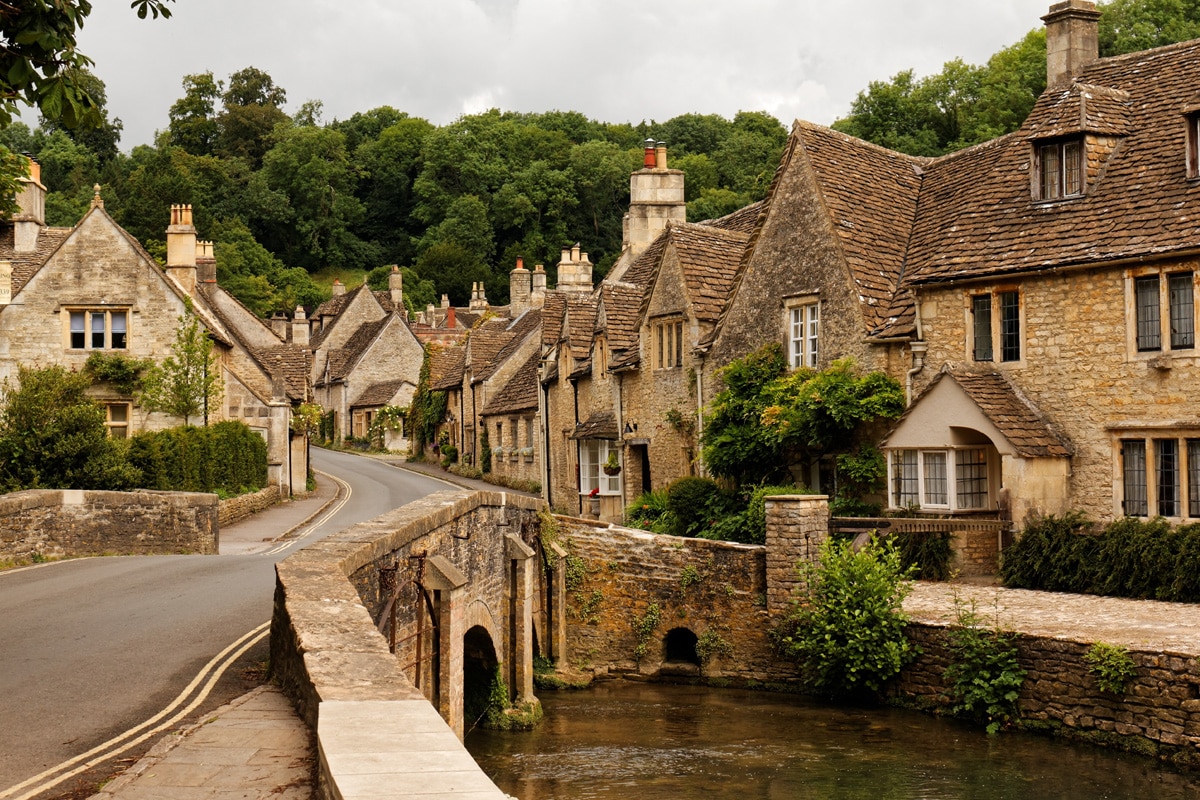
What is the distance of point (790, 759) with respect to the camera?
1934cm

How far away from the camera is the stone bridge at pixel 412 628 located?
6914mm

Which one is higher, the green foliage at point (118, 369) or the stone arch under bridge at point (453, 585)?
the green foliage at point (118, 369)

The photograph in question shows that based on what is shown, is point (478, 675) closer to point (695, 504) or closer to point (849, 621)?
point (849, 621)

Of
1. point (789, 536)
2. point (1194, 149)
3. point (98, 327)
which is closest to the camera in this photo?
point (1194, 149)

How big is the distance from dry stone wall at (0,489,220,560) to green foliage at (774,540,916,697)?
38.6 feet

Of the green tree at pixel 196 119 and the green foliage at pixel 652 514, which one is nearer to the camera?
the green foliage at pixel 652 514

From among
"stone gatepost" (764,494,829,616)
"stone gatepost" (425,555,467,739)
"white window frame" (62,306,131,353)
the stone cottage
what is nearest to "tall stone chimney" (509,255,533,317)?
the stone cottage

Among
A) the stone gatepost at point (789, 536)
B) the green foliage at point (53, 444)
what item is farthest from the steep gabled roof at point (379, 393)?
the stone gatepost at point (789, 536)

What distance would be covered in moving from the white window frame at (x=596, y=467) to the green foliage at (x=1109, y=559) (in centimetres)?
1456

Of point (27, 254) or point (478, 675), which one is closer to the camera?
point (478, 675)

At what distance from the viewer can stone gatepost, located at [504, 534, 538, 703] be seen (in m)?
23.0

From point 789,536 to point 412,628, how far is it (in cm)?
914

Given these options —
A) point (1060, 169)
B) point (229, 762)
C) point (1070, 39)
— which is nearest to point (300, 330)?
point (1070, 39)

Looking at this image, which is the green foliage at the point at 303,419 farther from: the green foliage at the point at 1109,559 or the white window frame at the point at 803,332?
the green foliage at the point at 1109,559
